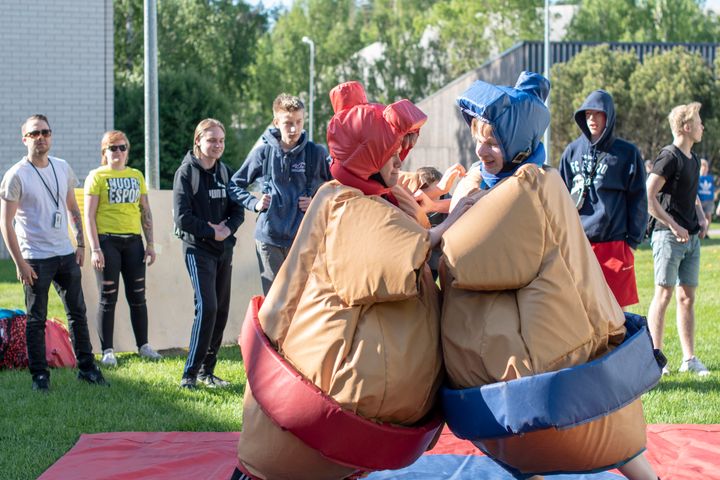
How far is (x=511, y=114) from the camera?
3.40m

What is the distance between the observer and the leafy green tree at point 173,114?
2884 cm

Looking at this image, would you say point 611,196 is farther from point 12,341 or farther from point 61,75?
point 61,75

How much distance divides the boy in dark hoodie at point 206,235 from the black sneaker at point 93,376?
57 cm

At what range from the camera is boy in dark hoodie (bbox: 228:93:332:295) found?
6.31 meters

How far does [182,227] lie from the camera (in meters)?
6.22

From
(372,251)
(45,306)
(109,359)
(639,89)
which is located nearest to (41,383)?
(45,306)

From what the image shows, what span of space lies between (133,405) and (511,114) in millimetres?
3537

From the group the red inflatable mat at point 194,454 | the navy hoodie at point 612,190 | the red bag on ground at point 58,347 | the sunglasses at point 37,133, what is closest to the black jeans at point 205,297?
the red inflatable mat at point 194,454

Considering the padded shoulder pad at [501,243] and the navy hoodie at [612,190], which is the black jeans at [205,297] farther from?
the padded shoulder pad at [501,243]

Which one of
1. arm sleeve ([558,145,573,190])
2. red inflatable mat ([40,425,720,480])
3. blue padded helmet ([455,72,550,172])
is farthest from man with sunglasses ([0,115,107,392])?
blue padded helmet ([455,72,550,172])

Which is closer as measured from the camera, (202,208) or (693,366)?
(202,208)

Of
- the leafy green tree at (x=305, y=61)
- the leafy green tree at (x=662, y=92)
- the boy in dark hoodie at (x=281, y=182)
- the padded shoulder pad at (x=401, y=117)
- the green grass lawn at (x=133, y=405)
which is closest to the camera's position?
the padded shoulder pad at (x=401, y=117)

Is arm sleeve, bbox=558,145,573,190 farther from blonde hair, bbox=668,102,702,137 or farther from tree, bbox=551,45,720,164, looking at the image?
tree, bbox=551,45,720,164

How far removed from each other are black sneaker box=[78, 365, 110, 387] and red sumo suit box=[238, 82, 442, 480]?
3349 mm
